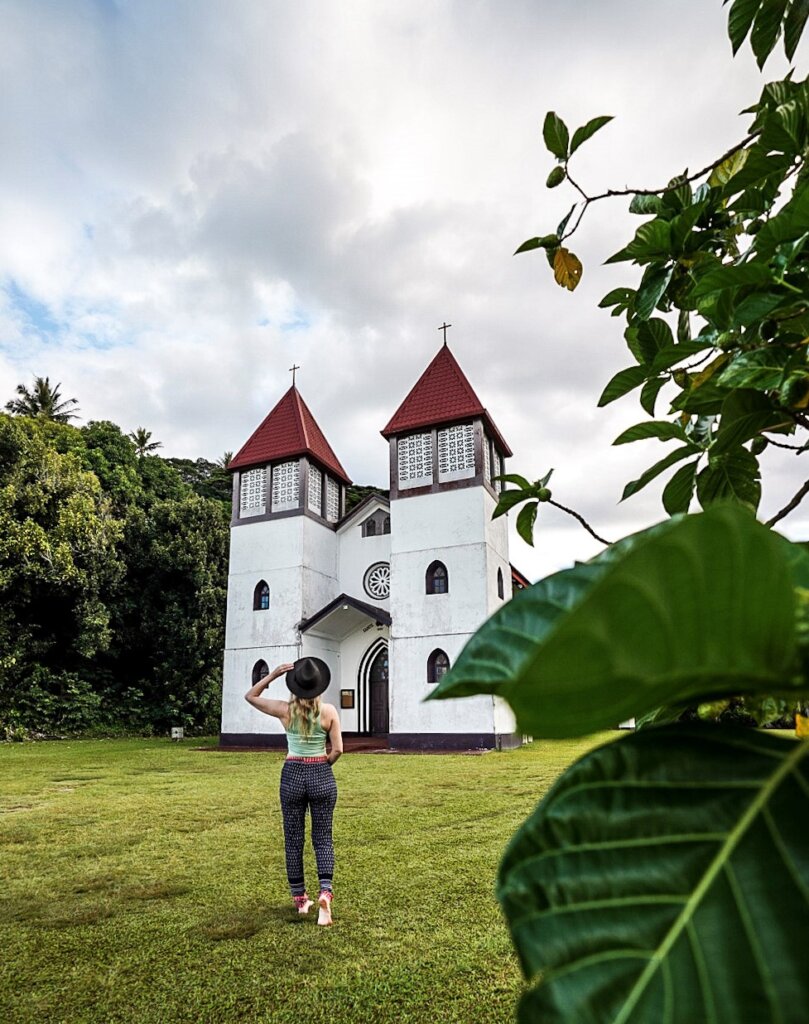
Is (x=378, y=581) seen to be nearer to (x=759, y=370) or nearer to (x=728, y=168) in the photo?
(x=728, y=168)

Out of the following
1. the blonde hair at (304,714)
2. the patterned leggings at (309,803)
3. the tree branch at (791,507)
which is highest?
the tree branch at (791,507)

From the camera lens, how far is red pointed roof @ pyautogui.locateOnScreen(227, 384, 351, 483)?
47.5 feet

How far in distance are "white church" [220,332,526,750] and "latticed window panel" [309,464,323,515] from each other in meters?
0.05

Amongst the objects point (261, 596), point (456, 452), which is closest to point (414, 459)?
point (456, 452)

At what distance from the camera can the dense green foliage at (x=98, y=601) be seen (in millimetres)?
14211

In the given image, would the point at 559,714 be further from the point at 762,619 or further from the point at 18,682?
the point at 18,682

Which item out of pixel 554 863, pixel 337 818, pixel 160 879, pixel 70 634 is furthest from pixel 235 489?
pixel 554 863

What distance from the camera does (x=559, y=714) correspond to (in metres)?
0.19

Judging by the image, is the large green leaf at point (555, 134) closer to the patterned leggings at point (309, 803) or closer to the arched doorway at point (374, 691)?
the patterned leggings at point (309, 803)

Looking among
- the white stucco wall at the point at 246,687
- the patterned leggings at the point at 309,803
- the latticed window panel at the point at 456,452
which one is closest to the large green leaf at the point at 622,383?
the patterned leggings at the point at 309,803

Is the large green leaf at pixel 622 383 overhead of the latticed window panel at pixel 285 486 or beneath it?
beneath

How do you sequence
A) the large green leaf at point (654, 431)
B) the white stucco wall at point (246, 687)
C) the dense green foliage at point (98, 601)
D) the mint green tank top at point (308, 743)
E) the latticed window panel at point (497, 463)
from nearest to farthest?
the large green leaf at point (654, 431) → the mint green tank top at point (308, 743) → the white stucco wall at point (246, 687) → the latticed window panel at point (497, 463) → the dense green foliage at point (98, 601)

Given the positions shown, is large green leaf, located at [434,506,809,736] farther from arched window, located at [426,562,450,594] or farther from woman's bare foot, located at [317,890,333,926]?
arched window, located at [426,562,450,594]

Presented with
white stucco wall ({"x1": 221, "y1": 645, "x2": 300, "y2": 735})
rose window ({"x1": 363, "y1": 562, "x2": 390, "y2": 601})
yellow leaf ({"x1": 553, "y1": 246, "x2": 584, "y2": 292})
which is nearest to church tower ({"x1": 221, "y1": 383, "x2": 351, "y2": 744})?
white stucco wall ({"x1": 221, "y1": 645, "x2": 300, "y2": 735})
